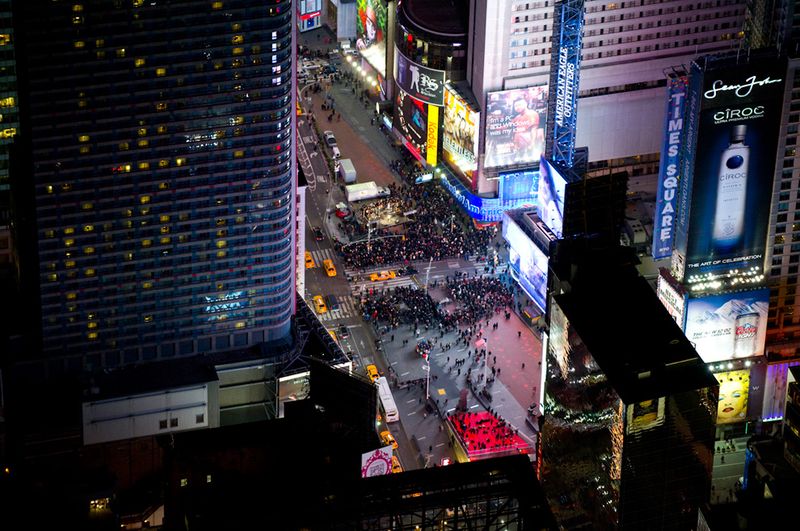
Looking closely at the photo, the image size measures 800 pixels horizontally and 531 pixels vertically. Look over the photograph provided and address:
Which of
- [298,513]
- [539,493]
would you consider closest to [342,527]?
[298,513]

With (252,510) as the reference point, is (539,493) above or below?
above

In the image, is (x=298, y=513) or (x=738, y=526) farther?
(x=738, y=526)

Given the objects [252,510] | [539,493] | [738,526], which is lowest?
[738,526]

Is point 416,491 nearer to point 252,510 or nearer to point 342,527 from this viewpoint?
point 342,527

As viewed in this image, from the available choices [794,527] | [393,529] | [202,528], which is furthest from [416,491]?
[794,527]

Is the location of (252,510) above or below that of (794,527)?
above

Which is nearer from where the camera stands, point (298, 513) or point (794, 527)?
point (298, 513)

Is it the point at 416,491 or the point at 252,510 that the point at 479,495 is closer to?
the point at 416,491

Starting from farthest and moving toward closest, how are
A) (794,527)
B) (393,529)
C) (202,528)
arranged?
1. (794,527)
2. (202,528)
3. (393,529)

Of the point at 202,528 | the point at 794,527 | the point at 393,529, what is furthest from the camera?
the point at 794,527
